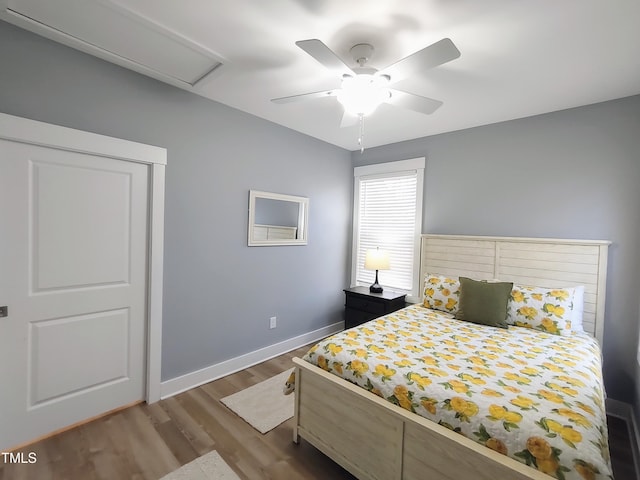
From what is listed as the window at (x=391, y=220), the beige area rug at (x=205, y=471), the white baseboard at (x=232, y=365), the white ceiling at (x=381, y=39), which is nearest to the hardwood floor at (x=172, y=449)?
the beige area rug at (x=205, y=471)

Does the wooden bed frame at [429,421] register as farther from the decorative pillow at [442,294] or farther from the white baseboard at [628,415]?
the white baseboard at [628,415]

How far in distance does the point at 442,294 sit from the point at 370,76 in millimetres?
2088

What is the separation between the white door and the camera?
71.7 inches

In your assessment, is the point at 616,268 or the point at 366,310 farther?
the point at 366,310

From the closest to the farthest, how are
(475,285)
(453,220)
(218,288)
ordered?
(475,285), (218,288), (453,220)

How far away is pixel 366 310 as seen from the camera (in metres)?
3.54

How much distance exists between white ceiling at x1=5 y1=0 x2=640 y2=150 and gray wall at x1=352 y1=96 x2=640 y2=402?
11.5 inches

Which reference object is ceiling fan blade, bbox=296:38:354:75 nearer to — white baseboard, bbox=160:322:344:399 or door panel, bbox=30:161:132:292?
door panel, bbox=30:161:132:292

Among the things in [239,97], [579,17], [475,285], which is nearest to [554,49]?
[579,17]

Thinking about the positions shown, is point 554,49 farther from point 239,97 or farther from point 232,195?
point 232,195

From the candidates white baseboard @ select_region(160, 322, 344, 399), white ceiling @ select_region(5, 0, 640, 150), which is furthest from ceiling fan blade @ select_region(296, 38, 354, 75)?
white baseboard @ select_region(160, 322, 344, 399)

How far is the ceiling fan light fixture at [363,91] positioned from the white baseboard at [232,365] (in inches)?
100.0

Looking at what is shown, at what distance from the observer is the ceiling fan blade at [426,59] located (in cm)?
135

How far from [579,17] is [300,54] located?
1516 mm
